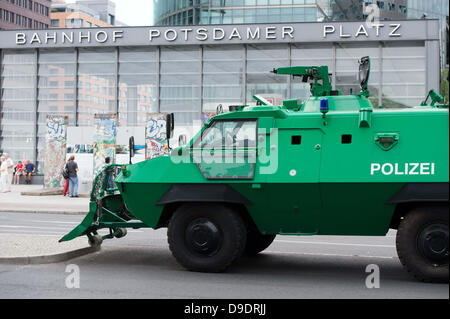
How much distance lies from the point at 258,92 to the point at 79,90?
9.50 metres

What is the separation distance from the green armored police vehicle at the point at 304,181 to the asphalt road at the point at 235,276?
47cm

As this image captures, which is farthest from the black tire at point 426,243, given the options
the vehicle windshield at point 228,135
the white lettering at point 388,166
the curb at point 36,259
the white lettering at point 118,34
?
the white lettering at point 118,34

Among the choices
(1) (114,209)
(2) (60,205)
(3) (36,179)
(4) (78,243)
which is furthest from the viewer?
(3) (36,179)

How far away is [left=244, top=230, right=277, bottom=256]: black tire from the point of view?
996 centimetres

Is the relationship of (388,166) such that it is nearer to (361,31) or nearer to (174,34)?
(361,31)

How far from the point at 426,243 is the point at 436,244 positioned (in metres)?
0.12

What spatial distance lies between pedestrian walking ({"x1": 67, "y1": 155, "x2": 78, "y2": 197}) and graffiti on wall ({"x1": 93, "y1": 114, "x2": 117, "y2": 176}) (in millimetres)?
1123

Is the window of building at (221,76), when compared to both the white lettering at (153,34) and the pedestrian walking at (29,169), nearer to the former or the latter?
the white lettering at (153,34)

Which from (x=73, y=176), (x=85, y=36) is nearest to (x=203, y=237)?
(x=73, y=176)

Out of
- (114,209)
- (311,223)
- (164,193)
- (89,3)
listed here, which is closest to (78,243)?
(114,209)

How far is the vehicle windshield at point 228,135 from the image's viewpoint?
→ 8.52 meters

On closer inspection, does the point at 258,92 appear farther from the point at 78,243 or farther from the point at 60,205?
the point at 78,243

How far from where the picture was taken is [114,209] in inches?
377
